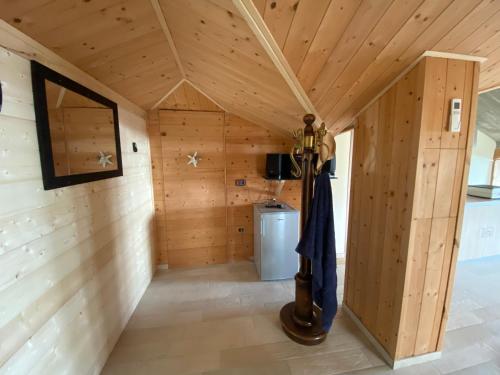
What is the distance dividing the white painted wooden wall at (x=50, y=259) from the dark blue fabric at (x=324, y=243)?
5.04ft

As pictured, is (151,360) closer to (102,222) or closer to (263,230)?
(102,222)

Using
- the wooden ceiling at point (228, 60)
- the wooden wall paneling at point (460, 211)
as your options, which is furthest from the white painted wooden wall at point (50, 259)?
the wooden wall paneling at point (460, 211)

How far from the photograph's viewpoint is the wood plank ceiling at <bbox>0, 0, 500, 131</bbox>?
876 mm

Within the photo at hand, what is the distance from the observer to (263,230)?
8.21 ft

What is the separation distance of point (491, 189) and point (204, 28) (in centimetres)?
424

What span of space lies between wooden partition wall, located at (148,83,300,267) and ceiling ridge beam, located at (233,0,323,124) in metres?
1.41

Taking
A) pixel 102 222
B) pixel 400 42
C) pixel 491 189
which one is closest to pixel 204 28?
pixel 400 42

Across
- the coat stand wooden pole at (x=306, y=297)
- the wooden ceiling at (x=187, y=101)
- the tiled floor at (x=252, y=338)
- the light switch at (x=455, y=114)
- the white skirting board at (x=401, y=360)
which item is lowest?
the tiled floor at (x=252, y=338)

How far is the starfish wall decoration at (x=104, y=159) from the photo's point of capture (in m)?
1.58

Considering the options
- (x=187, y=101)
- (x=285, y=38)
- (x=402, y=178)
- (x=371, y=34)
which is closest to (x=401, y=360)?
(x=402, y=178)

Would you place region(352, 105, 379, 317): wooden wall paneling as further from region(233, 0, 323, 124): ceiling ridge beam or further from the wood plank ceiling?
region(233, 0, 323, 124): ceiling ridge beam

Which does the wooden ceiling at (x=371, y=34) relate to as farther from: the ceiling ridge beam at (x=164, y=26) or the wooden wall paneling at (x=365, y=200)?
the ceiling ridge beam at (x=164, y=26)

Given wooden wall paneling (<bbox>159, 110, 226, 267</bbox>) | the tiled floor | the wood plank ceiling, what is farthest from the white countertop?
wooden wall paneling (<bbox>159, 110, 226, 267</bbox>)

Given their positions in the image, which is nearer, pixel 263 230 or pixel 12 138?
pixel 12 138
